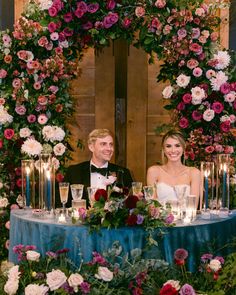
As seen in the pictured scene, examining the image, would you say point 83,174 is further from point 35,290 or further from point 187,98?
point 35,290

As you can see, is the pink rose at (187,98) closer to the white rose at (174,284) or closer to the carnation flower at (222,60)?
the carnation flower at (222,60)

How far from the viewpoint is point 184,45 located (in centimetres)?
499

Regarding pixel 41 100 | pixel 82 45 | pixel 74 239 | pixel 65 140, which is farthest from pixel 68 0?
pixel 74 239

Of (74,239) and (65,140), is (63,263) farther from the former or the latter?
(65,140)

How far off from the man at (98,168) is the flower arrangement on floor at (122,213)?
103 cm

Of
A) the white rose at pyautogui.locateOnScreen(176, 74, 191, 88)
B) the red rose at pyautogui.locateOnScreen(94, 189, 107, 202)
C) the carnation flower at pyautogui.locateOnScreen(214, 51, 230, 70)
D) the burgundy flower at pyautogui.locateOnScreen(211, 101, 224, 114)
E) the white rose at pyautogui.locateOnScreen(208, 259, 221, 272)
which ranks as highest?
the carnation flower at pyautogui.locateOnScreen(214, 51, 230, 70)

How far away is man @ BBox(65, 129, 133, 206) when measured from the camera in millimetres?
4734

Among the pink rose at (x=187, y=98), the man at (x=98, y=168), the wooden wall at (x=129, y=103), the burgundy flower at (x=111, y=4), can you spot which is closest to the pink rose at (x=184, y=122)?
the pink rose at (x=187, y=98)

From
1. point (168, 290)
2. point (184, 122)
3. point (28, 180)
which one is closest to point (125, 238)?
point (168, 290)

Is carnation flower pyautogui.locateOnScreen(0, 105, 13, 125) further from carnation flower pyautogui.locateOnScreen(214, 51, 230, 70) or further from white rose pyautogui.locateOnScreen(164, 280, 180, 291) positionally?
white rose pyautogui.locateOnScreen(164, 280, 180, 291)

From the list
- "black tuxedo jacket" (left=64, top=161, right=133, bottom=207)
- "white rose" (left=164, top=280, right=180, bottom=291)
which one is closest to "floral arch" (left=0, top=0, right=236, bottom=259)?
"black tuxedo jacket" (left=64, top=161, right=133, bottom=207)

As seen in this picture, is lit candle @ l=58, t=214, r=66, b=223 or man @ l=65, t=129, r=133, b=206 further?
man @ l=65, t=129, r=133, b=206

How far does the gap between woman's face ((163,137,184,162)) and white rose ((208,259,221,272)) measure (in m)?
1.37

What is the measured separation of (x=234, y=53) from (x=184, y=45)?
1.85 feet
